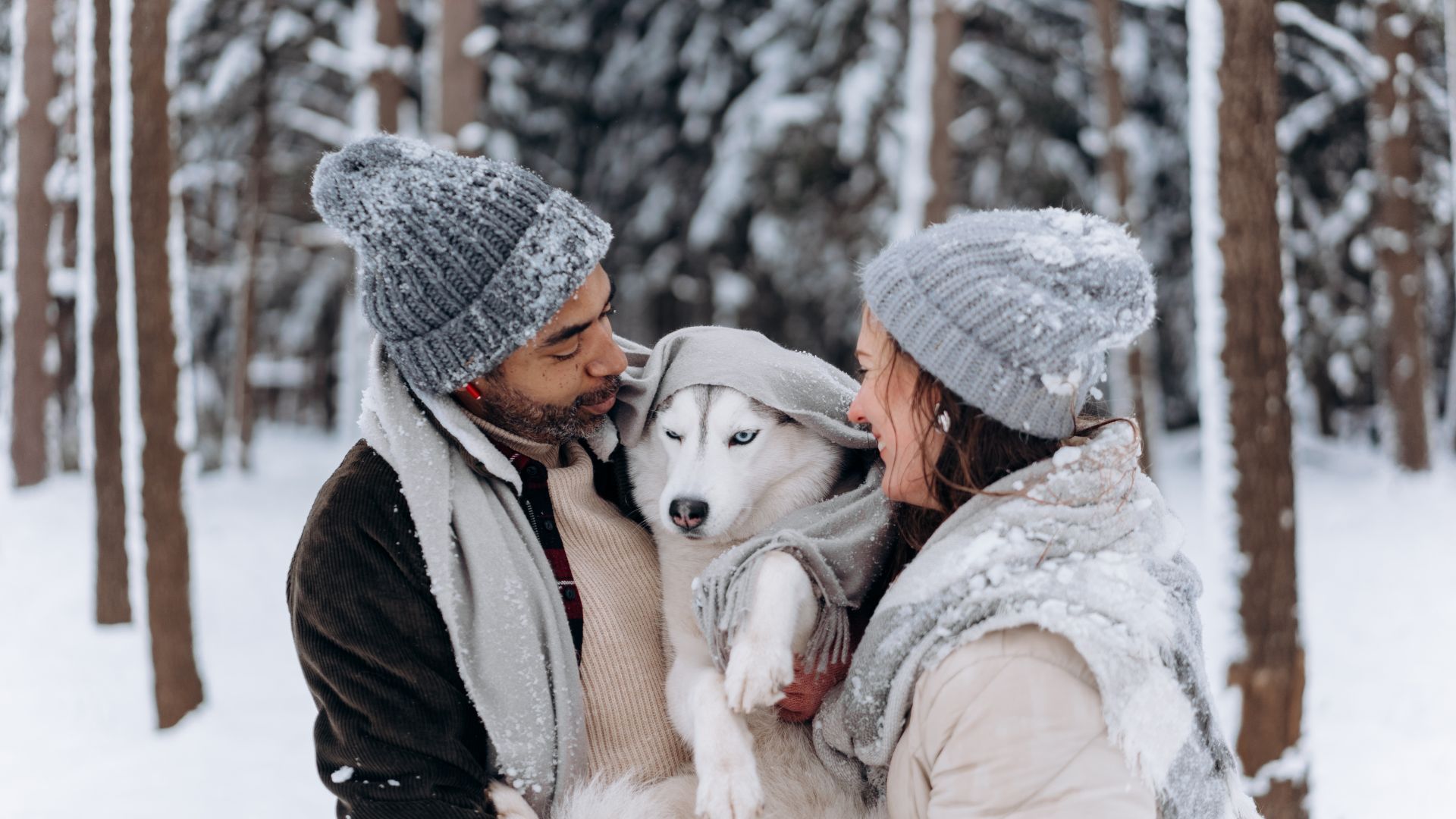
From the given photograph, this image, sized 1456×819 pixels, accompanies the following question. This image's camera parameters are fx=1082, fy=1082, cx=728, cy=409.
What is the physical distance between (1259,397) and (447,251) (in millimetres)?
3393

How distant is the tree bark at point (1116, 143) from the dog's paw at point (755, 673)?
8.86 m

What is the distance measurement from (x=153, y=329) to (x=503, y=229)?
13.9 ft

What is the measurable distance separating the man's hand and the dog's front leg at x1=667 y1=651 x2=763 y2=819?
0.17 meters

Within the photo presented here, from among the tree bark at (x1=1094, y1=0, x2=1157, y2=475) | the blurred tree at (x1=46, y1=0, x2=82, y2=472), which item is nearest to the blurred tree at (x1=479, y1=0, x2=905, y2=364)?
the tree bark at (x1=1094, y1=0, x2=1157, y2=475)

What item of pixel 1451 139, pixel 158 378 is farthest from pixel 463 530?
pixel 1451 139

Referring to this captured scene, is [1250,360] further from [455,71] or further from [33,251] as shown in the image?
[33,251]

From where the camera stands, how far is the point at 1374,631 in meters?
7.82

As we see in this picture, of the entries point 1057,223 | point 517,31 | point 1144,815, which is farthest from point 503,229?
point 517,31

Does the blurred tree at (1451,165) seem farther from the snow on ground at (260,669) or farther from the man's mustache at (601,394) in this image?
the man's mustache at (601,394)

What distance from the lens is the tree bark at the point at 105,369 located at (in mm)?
6117

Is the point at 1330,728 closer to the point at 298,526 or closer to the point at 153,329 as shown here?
the point at 153,329

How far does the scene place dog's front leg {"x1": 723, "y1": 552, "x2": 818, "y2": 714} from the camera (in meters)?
1.89

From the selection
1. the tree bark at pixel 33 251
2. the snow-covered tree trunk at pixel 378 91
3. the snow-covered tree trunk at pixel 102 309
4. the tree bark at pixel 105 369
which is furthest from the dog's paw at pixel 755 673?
the tree bark at pixel 33 251

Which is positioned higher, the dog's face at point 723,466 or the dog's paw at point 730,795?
the dog's face at point 723,466
